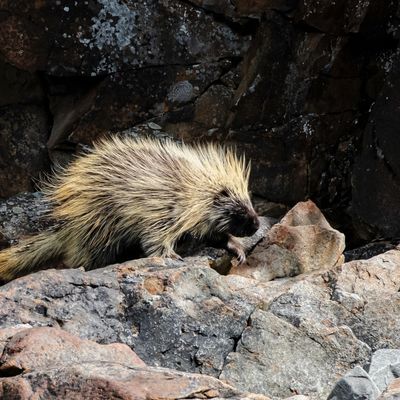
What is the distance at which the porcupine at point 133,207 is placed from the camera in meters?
7.12

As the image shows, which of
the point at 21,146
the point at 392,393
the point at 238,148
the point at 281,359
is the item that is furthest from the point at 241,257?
the point at 392,393

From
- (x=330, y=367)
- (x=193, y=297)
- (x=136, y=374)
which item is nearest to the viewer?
(x=136, y=374)

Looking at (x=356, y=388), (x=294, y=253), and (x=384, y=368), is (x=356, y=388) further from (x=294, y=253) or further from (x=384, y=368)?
(x=294, y=253)

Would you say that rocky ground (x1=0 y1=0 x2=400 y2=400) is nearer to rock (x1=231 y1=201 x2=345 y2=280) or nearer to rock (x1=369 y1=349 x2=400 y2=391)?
rock (x1=231 y1=201 x2=345 y2=280)

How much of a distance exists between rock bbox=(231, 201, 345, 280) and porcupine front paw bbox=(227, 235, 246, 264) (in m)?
0.07

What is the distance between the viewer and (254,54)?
8031 millimetres

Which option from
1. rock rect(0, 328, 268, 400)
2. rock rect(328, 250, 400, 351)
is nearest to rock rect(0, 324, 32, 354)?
rock rect(0, 328, 268, 400)

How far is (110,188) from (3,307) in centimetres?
236

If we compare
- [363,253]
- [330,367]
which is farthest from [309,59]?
[330,367]

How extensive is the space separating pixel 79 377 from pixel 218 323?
174 cm

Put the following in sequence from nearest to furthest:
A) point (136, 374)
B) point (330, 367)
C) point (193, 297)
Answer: point (136, 374) → point (330, 367) → point (193, 297)

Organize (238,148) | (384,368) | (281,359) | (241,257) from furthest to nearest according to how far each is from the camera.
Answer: (238,148), (241,257), (281,359), (384,368)

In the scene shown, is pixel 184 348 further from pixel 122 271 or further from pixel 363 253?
pixel 363 253

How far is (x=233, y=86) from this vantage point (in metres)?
8.04
